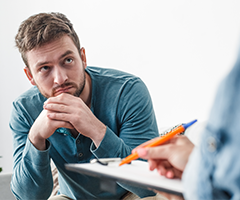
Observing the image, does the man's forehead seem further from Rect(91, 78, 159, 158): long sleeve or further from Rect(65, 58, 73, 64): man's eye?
Rect(91, 78, 159, 158): long sleeve

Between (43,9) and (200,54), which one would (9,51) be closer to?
(43,9)

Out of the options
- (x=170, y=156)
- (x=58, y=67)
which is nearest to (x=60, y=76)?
(x=58, y=67)

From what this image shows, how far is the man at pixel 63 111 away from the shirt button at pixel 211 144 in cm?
62

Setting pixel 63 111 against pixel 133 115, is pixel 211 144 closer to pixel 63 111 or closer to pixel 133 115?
pixel 63 111

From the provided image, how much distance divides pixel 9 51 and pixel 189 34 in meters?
1.85

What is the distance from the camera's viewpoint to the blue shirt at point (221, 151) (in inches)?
9.4

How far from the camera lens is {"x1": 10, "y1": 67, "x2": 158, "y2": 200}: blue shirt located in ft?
3.37

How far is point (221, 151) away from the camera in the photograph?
0.26 m

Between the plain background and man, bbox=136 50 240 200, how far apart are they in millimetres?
1890

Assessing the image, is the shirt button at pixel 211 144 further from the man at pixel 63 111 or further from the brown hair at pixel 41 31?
the brown hair at pixel 41 31

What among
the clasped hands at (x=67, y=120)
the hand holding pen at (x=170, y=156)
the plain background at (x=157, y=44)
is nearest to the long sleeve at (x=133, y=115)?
the clasped hands at (x=67, y=120)

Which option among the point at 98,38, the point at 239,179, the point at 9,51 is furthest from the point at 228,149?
the point at 9,51

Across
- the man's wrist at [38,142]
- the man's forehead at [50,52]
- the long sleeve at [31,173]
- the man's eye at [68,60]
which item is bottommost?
the long sleeve at [31,173]

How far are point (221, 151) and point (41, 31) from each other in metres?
0.96
